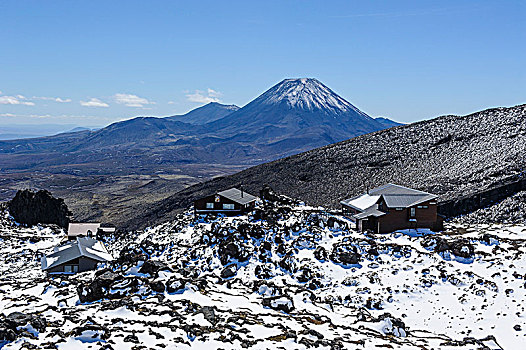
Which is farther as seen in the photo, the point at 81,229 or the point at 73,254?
the point at 81,229

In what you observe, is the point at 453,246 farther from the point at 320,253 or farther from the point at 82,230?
the point at 82,230

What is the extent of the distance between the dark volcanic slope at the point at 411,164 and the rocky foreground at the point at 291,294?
25.6 m

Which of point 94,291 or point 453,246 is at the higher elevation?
point 453,246

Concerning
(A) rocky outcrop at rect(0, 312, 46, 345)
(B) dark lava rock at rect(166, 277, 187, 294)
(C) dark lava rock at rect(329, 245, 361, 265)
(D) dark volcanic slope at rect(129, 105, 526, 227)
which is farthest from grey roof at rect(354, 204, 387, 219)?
(A) rocky outcrop at rect(0, 312, 46, 345)

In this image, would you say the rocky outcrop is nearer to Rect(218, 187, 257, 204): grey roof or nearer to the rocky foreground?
the rocky foreground

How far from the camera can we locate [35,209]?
63.6 metres

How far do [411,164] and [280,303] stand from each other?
61.4 m

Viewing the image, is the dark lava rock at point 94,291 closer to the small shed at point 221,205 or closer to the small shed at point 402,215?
the small shed at point 221,205

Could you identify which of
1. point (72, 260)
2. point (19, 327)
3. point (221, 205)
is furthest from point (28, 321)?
point (221, 205)

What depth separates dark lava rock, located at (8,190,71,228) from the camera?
6209 centimetres

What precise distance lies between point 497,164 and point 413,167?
15840mm

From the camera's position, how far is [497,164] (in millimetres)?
61688

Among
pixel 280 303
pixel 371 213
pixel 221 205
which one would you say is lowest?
pixel 280 303

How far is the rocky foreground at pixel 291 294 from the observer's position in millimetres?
17453
